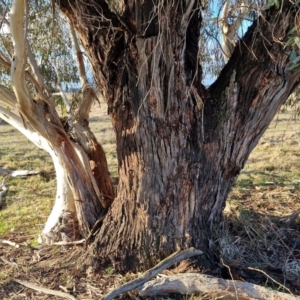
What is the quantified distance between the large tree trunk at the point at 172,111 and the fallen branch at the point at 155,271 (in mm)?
109

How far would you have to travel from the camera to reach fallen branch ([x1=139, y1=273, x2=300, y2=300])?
9.71 feet

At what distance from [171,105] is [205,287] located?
1.35 metres

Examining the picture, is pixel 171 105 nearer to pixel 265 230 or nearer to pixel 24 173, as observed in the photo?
pixel 265 230

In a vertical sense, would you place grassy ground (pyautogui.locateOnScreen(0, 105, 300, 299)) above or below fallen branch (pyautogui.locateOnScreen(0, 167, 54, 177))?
below

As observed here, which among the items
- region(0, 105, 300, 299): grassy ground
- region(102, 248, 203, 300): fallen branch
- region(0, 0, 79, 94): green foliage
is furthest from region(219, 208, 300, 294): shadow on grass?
region(0, 0, 79, 94): green foliage

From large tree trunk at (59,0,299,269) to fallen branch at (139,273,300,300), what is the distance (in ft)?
1.06

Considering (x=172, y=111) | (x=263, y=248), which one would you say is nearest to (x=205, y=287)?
(x=263, y=248)

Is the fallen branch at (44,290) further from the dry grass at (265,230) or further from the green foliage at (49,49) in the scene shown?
the green foliage at (49,49)

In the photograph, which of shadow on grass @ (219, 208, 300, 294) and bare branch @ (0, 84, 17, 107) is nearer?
shadow on grass @ (219, 208, 300, 294)

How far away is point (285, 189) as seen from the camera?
625cm

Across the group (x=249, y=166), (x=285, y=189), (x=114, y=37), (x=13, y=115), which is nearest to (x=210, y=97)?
(x=114, y=37)

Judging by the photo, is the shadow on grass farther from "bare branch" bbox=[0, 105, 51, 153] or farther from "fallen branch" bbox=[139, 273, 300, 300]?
"bare branch" bbox=[0, 105, 51, 153]

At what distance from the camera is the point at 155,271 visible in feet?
10.3

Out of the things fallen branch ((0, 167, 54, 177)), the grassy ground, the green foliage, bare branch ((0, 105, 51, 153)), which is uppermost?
the green foliage
